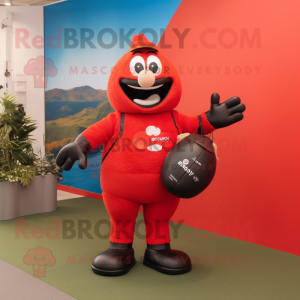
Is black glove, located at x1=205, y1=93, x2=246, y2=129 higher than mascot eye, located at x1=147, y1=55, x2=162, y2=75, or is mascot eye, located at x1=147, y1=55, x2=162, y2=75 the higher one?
mascot eye, located at x1=147, y1=55, x2=162, y2=75

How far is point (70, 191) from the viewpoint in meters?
5.04

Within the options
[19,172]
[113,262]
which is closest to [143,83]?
[113,262]

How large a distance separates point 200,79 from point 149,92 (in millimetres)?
1168

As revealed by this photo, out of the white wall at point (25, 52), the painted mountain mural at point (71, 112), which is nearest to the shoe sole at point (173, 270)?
the painted mountain mural at point (71, 112)

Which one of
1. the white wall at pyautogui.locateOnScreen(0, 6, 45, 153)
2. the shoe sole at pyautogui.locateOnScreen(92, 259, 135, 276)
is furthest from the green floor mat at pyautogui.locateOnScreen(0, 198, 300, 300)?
the white wall at pyautogui.locateOnScreen(0, 6, 45, 153)

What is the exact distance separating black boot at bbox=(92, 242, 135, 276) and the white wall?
3.26 meters

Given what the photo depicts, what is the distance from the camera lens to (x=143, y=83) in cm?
218

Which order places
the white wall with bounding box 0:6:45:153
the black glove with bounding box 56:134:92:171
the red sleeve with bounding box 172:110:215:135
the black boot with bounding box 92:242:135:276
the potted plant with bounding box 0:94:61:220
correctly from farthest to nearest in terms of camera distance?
1. the white wall with bounding box 0:6:45:153
2. the potted plant with bounding box 0:94:61:220
3. the red sleeve with bounding box 172:110:215:135
4. the black boot with bounding box 92:242:135:276
5. the black glove with bounding box 56:134:92:171

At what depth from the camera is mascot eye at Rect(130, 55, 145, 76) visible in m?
2.23

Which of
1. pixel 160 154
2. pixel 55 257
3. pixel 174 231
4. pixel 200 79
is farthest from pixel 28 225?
pixel 200 79

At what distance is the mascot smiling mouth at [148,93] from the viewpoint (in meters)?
2.28

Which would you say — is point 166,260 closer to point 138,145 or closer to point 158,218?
point 158,218

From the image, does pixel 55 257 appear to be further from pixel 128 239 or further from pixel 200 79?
pixel 200 79

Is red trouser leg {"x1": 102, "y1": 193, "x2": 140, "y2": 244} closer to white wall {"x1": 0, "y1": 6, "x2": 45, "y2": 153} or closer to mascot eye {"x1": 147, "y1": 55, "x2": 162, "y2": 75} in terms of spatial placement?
mascot eye {"x1": 147, "y1": 55, "x2": 162, "y2": 75}
